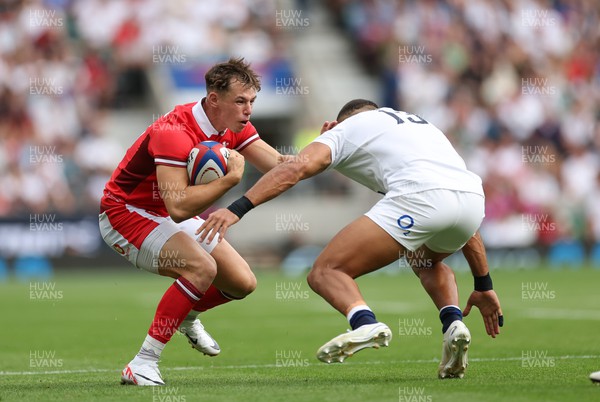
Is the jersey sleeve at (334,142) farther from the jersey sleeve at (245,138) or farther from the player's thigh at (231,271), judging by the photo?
the player's thigh at (231,271)

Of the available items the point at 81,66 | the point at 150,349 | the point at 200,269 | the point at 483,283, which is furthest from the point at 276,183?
the point at 81,66

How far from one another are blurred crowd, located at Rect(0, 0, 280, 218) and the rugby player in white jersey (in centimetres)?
1475

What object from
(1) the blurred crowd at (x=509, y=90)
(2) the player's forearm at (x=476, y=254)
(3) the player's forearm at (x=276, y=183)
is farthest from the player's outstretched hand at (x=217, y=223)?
(1) the blurred crowd at (x=509, y=90)

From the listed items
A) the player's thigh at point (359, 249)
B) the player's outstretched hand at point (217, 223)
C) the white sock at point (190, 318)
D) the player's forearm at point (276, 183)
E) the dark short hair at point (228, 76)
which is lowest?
the white sock at point (190, 318)

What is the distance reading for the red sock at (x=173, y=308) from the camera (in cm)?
757

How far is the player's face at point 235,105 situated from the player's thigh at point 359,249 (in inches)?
47.9

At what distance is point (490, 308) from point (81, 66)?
55.9 feet

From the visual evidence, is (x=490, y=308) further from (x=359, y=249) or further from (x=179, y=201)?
(x=179, y=201)

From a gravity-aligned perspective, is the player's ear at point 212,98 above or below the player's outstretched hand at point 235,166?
above

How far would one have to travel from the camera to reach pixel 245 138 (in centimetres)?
837

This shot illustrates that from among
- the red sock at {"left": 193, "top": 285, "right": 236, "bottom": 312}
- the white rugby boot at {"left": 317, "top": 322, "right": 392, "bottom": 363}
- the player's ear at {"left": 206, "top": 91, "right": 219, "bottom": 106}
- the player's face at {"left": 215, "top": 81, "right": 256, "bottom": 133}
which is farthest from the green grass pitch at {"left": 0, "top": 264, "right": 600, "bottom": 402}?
the player's ear at {"left": 206, "top": 91, "right": 219, "bottom": 106}

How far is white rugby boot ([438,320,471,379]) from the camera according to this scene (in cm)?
734

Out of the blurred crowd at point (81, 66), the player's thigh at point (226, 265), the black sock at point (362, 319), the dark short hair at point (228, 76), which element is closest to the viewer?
the black sock at point (362, 319)

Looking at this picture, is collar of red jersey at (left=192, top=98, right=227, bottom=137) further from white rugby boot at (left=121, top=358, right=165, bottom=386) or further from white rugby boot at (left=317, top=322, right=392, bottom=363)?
white rugby boot at (left=317, top=322, right=392, bottom=363)
